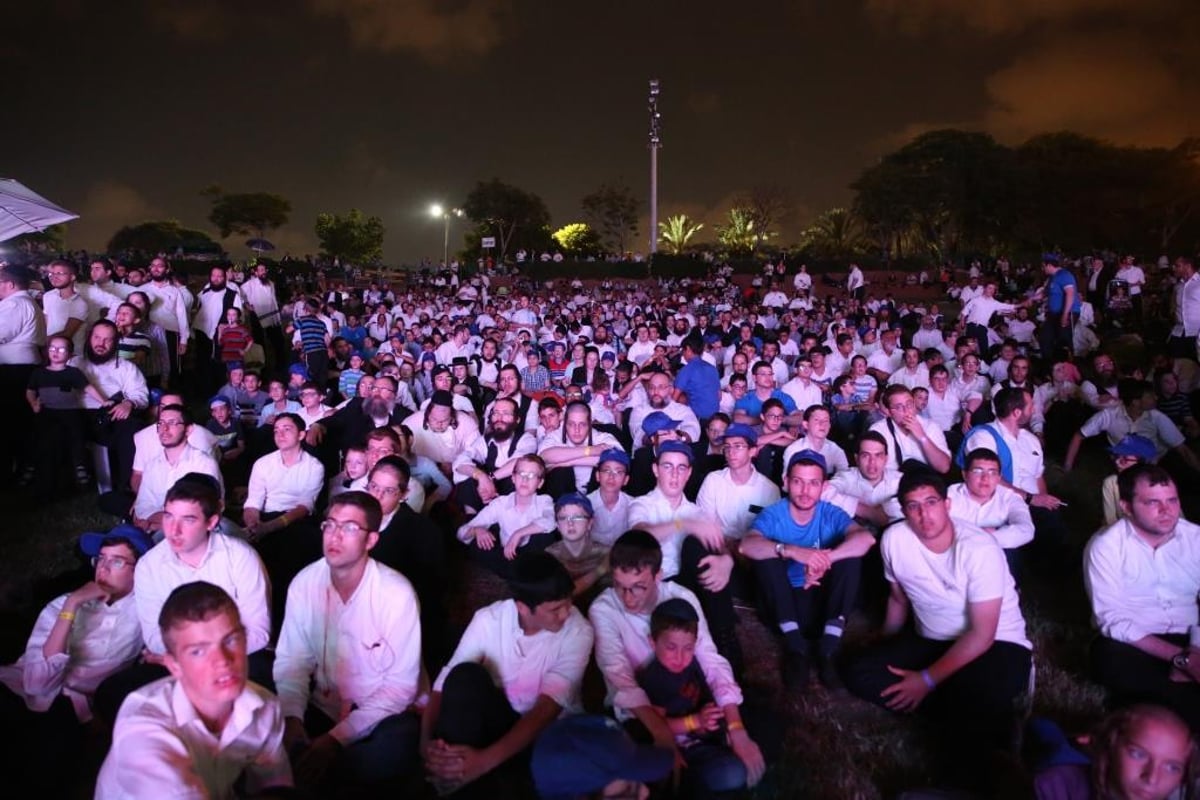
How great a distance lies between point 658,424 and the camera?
6809 mm

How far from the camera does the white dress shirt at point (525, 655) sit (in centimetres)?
321

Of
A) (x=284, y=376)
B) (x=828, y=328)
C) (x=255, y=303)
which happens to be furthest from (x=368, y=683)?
(x=828, y=328)

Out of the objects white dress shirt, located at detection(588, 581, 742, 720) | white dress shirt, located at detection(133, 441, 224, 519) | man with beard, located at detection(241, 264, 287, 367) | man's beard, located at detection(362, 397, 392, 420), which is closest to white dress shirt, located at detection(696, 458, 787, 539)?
white dress shirt, located at detection(588, 581, 742, 720)

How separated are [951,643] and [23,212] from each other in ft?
29.9

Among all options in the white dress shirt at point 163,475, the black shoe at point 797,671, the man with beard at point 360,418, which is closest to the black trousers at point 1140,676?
the black shoe at point 797,671

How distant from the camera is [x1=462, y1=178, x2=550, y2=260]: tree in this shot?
51.6 metres

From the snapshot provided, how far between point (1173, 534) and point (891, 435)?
87.5 inches

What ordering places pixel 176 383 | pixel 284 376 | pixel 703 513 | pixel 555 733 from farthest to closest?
1. pixel 284 376
2. pixel 176 383
3. pixel 703 513
4. pixel 555 733

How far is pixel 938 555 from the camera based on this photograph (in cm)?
370

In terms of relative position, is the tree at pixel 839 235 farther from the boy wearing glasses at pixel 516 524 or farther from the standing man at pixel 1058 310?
the boy wearing glasses at pixel 516 524

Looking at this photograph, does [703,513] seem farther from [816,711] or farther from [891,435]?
[891,435]

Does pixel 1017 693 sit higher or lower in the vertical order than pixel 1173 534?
lower

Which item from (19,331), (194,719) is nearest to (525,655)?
(194,719)

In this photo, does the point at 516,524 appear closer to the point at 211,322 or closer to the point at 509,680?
the point at 509,680
